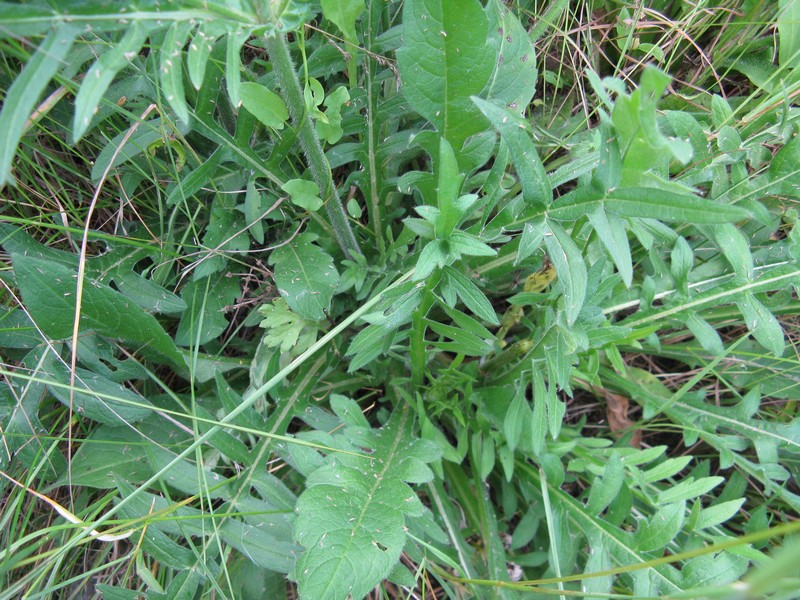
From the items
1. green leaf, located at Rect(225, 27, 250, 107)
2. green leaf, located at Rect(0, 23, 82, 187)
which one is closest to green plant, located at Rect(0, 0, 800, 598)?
green leaf, located at Rect(225, 27, 250, 107)

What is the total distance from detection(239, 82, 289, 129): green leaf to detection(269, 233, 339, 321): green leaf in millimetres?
420

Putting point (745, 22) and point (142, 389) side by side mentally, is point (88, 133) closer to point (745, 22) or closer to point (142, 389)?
point (142, 389)

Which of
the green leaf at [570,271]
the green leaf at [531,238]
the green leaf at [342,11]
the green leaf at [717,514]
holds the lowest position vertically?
the green leaf at [717,514]

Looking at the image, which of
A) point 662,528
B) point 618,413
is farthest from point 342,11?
point 618,413

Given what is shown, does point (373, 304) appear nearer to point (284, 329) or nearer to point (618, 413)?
point (284, 329)

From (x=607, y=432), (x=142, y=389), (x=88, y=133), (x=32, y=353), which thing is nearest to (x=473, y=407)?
(x=607, y=432)

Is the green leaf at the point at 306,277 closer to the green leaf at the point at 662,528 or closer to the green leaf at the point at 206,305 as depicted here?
the green leaf at the point at 206,305

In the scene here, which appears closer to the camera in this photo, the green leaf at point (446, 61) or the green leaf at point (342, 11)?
the green leaf at point (446, 61)

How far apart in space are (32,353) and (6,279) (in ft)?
0.99

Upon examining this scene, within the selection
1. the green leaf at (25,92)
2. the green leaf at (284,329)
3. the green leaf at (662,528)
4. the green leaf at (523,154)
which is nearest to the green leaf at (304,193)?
the green leaf at (284,329)

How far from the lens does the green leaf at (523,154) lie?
3.73 feet

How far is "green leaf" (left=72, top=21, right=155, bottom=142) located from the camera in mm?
884

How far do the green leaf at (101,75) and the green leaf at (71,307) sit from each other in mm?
672

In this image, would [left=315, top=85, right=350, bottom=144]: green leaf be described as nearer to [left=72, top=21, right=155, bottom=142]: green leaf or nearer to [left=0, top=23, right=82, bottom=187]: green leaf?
[left=72, top=21, right=155, bottom=142]: green leaf
